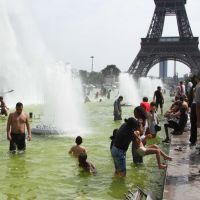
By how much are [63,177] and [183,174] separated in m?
2.76

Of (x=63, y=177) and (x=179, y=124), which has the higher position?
(x=179, y=124)

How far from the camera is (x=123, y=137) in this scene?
28.9ft

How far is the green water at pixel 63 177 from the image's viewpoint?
328 inches

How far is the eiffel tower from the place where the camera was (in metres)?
90.0

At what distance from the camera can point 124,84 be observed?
50.9 metres

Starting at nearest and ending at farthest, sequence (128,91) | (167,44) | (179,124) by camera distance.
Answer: (179,124), (128,91), (167,44)

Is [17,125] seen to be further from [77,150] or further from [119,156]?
[119,156]

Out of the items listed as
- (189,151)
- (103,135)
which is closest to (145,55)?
(103,135)

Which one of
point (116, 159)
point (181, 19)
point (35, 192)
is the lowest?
point (35, 192)

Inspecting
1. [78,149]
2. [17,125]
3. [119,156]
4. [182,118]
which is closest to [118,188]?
[119,156]

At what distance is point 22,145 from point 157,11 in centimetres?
8888

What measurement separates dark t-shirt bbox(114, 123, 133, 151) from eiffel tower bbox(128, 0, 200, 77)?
260 feet

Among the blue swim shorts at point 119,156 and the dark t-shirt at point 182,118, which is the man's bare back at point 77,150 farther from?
the dark t-shirt at point 182,118

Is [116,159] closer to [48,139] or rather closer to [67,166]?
[67,166]
